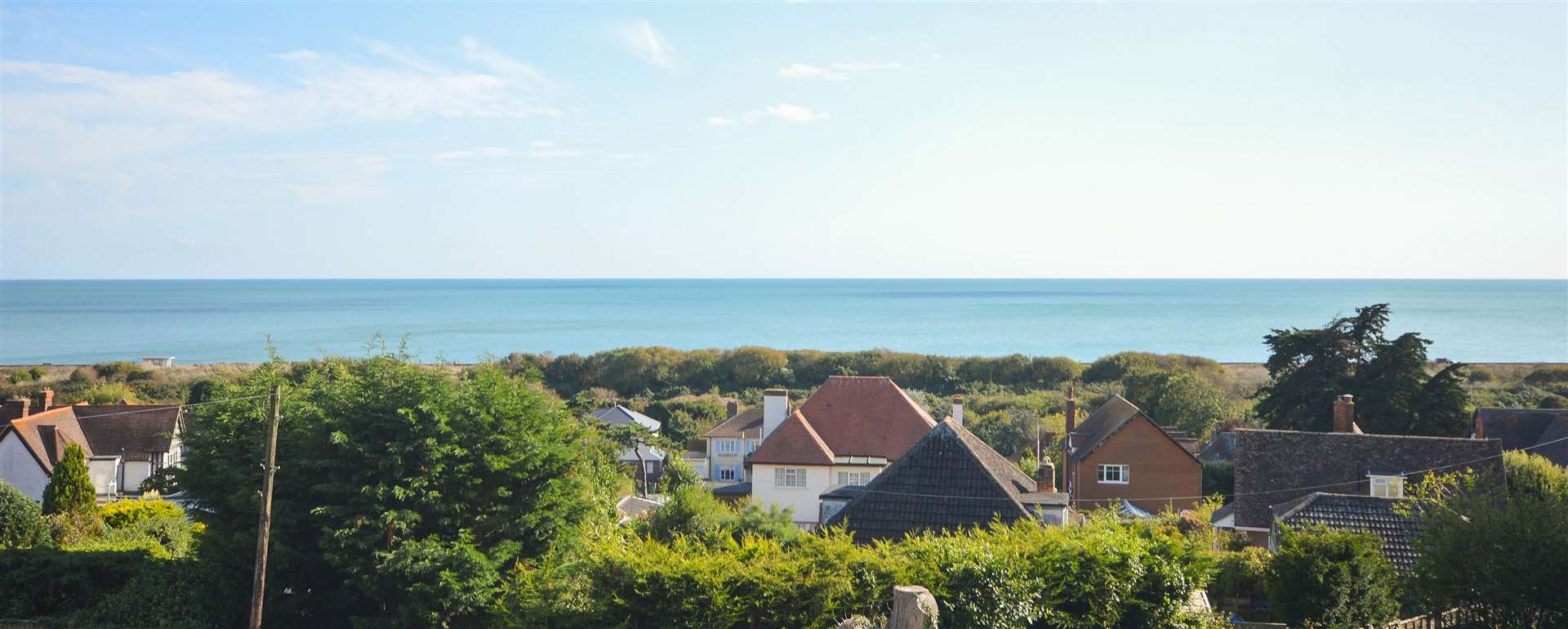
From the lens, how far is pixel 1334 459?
92.3 feet

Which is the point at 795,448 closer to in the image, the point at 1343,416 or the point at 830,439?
the point at 830,439

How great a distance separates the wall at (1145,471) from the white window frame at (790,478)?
912cm

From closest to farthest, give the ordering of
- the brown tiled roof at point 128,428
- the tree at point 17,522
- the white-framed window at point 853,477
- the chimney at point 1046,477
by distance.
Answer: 1. the tree at point 17,522
2. the chimney at point 1046,477
3. the white-framed window at point 853,477
4. the brown tiled roof at point 128,428

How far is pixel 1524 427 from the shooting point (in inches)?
1411

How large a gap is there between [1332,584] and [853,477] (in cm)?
1929

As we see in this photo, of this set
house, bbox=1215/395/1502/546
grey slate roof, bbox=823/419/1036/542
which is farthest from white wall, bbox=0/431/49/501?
house, bbox=1215/395/1502/546

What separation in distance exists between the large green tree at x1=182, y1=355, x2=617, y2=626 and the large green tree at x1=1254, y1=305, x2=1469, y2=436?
103 feet

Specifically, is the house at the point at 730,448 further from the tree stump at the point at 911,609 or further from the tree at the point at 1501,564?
the tree stump at the point at 911,609

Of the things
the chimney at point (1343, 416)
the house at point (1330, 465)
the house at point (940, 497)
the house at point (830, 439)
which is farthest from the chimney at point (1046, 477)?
the chimney at point (1343, 416)

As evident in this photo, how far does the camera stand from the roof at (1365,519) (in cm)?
2050

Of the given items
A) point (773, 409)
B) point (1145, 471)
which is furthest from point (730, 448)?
point (1145, 471)

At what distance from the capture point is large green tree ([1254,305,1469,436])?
131 ft

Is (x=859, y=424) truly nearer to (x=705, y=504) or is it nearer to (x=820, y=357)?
(x=705, y=504)

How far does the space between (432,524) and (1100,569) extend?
37.7 feet
